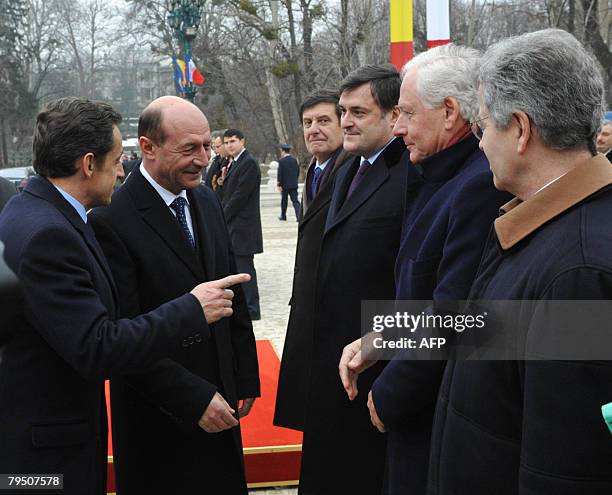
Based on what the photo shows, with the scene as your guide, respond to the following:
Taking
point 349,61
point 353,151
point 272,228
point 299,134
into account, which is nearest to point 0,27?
point 299,134

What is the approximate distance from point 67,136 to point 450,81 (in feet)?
4.00

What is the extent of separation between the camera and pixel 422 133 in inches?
98.3

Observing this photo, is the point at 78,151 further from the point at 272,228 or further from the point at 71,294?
the point at 272,228

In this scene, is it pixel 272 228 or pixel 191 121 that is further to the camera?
pixel 272 228

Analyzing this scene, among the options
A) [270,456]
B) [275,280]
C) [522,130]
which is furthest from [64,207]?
[275,280]

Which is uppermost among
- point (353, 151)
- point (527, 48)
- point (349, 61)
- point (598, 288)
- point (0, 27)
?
point (0, 27)

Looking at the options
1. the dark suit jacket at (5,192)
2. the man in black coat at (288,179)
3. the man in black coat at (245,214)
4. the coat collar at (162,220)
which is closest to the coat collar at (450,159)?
the coat collar at (162,220)

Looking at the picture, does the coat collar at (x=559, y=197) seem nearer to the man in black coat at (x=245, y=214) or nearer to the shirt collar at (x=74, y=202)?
the shirt collar at (x=74, y=202)

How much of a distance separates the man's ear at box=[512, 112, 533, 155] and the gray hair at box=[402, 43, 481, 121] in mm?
780

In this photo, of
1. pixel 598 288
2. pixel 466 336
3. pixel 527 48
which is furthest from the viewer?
pixel 466 336

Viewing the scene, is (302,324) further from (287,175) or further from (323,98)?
(287,175)

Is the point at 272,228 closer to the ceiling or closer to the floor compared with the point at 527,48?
closer to the floor

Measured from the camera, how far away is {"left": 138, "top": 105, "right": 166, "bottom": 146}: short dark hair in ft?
9.10

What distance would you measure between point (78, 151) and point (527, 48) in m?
1.37
